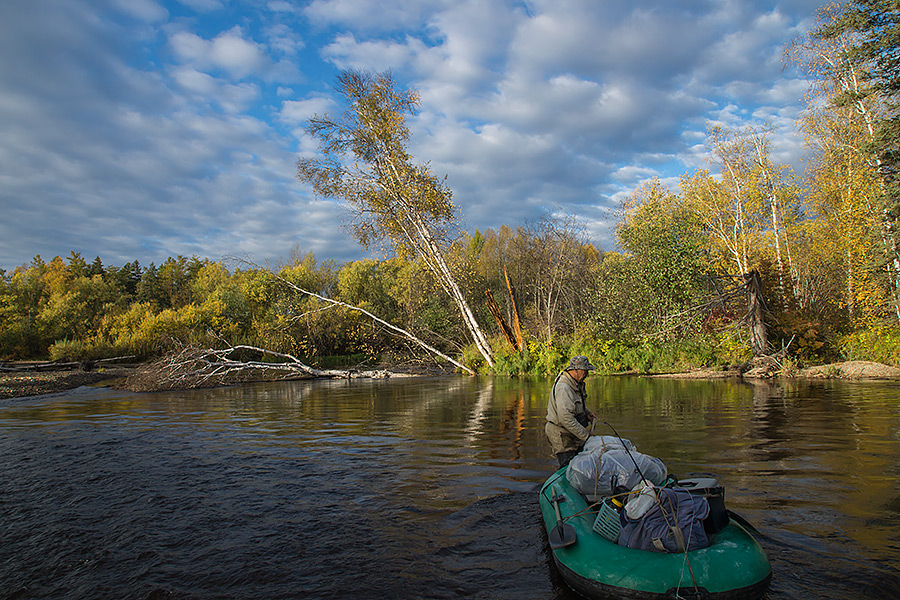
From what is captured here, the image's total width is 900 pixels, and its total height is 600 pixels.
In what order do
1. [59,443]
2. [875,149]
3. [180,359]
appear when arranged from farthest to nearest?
[180,359], [875,149], [59,443]

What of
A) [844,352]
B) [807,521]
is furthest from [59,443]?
[844,352]

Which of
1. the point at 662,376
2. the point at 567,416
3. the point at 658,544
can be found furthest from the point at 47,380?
the point at 658,544

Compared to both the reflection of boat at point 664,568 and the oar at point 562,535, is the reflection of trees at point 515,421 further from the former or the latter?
the reflection of boat at point 664,568

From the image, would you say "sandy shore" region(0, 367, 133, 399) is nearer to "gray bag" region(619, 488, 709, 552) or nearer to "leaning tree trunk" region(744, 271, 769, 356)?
"gray bag" region(619, 488, 709, 552)

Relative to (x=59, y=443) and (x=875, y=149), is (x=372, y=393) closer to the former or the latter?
(x=59, y=443)

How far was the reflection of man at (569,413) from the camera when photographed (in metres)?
6.17

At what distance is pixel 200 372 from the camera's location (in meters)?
22.4

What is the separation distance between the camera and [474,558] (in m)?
4.39

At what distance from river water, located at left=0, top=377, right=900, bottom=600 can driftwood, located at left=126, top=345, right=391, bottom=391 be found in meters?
8.56

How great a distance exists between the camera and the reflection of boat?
324cm

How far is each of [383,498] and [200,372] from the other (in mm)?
19212

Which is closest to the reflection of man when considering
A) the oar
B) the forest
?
the oar

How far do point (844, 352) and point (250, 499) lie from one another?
21.1m

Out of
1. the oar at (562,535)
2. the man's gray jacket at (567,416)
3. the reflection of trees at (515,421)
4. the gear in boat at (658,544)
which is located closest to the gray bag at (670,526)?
the gear in boat at (658,544)
